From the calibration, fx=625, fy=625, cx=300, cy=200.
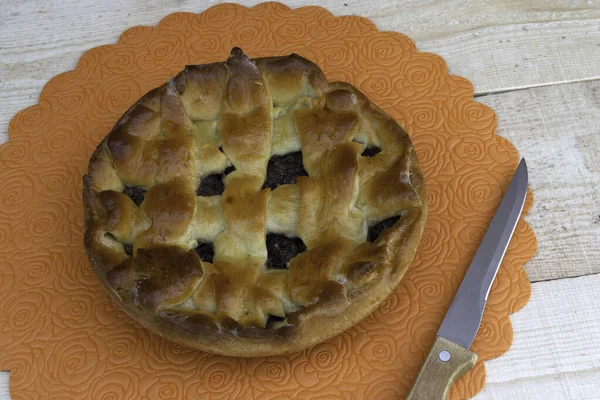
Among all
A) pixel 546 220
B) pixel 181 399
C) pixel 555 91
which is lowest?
pixel 181 399

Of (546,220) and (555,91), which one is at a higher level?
(555,91)

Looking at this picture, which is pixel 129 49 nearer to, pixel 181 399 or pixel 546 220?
pixel 181 399

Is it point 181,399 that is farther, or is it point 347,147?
point 347,147

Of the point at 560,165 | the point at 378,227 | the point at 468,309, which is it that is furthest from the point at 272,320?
the point at 560,165

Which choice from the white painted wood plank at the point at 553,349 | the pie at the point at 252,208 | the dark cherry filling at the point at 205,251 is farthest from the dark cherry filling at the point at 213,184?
the white painted wood plank at the point at 553,349

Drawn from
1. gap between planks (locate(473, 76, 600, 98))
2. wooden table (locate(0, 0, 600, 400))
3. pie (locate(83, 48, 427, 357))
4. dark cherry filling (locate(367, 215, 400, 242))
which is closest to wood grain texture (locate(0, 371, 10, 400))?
wooden table (locate(0, 0, 600, 400))

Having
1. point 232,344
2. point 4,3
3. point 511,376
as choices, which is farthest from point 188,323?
point 4,3
